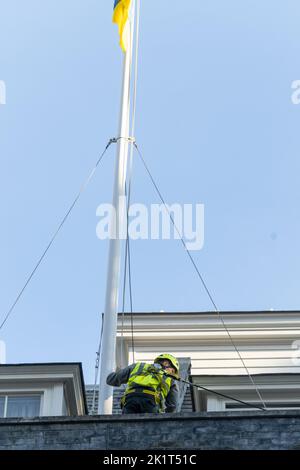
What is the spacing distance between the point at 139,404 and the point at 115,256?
2902 millimetres

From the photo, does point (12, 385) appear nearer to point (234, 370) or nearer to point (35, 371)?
point (35, 371)

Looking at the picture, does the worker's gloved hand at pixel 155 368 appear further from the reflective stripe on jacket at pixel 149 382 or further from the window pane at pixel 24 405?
the window pane at pixel 24 405

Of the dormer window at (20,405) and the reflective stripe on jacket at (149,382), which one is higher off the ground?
the dormer window at (20,405)

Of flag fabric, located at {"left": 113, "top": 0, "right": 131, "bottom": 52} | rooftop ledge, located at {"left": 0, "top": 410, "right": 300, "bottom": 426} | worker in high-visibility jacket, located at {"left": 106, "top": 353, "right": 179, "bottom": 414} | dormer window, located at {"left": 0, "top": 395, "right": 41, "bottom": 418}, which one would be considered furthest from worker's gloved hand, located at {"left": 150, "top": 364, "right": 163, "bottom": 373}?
flag fabric, located at {"left": 113, "top": 0, "right": 131, "bottom": 52}

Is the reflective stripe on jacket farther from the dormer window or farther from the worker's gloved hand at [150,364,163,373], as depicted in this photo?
the dormer window

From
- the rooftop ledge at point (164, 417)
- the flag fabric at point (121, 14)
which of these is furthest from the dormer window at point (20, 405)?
the flag fabric at point (121, 14)

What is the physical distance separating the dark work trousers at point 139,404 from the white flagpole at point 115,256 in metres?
0.71

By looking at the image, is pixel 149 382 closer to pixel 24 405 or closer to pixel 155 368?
pixel 155 368

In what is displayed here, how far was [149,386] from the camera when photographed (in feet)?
60.6

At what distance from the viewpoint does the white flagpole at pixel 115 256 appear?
19.4 meters

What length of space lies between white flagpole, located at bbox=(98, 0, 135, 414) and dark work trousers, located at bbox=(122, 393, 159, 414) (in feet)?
2.31

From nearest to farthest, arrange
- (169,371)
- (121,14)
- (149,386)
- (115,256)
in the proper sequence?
(149,386) < (169,371) < (115,256) < (121,14)

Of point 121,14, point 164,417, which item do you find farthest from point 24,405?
point 121,14
